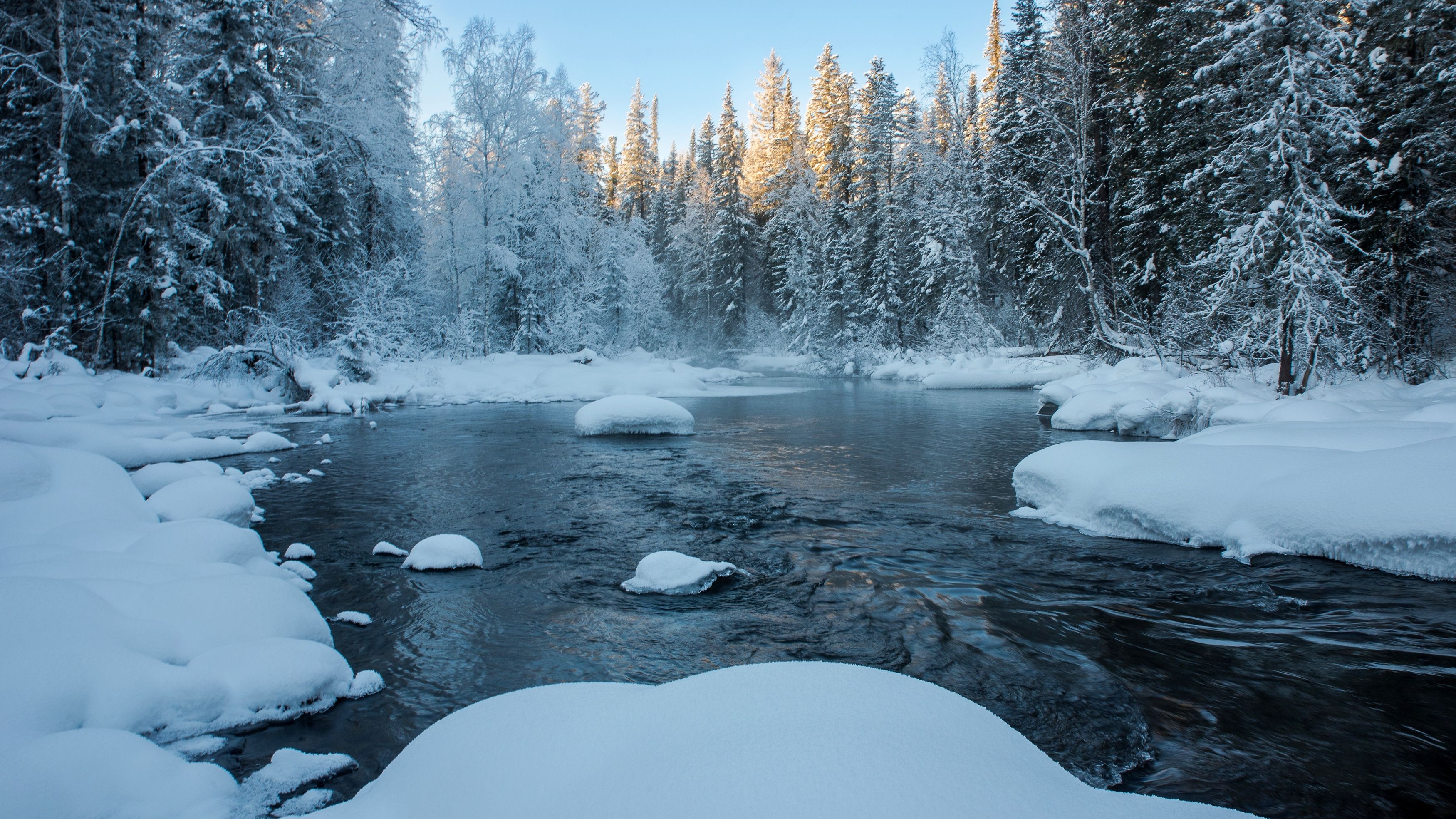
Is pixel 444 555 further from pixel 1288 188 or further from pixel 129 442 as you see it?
pixel 1288 188

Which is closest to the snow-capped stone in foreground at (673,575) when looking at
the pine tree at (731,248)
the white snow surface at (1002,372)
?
the white snow surface at (1002,372)

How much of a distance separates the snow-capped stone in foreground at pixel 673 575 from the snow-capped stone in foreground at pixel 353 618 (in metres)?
1.91

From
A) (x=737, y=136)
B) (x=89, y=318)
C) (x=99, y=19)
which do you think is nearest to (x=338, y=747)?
(x=89, y=318)

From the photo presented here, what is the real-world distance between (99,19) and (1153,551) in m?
23.8

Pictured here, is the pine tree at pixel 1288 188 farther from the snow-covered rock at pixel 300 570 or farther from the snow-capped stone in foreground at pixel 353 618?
the snow-covered rock at pixel 300 570

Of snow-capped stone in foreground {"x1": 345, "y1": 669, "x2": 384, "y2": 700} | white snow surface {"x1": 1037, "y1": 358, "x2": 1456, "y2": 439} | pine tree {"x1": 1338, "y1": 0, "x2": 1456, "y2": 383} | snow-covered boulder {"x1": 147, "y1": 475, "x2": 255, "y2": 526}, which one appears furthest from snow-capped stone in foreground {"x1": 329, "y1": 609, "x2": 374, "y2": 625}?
pine tree {"x1": 1338, "y1": 0, "x2": 1456, "y2": 383}

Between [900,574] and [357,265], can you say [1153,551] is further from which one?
[357,265]

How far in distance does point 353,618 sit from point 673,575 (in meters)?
→ 2.39

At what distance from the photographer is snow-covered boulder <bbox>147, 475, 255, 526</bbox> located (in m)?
6.29

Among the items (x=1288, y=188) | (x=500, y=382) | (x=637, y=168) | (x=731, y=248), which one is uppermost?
(x=637, y=168)

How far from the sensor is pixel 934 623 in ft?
16.4

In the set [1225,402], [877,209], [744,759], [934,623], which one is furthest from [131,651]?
[877,209]

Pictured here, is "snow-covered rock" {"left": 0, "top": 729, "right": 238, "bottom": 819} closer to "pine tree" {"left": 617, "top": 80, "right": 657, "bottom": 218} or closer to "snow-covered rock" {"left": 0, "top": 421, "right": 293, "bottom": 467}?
"snow-covered rock" {"left": 0, "top": 421, "right": 293, "bottom": 467}

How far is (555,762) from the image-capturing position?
2.36 metres
